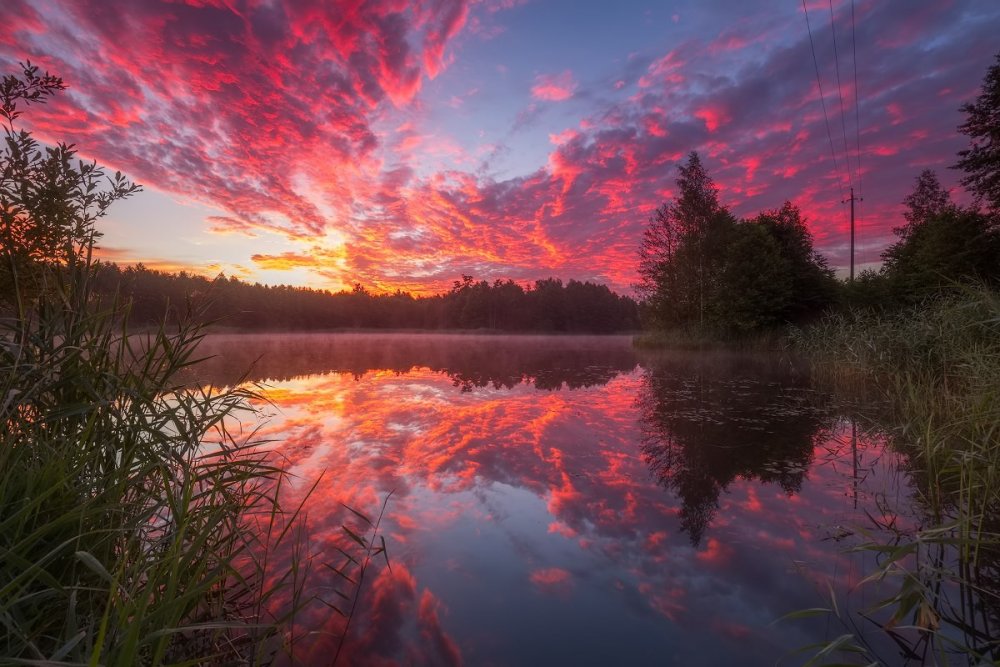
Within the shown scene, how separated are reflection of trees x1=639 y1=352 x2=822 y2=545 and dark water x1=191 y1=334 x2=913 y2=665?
0.14 ft

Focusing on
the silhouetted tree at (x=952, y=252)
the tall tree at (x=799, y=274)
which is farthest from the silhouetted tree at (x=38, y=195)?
the tall tree at (x=799, y=274)

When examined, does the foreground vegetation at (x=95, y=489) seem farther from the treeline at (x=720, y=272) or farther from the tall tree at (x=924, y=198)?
the tall tree at (x=924, y=198)

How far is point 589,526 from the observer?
13.2ft

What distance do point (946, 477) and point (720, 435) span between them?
2620mm

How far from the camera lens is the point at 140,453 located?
251cm

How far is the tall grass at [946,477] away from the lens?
7.77 ft

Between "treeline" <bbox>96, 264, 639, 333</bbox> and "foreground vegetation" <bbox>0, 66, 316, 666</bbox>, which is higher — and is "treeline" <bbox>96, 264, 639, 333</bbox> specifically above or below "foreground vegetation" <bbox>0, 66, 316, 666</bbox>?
above

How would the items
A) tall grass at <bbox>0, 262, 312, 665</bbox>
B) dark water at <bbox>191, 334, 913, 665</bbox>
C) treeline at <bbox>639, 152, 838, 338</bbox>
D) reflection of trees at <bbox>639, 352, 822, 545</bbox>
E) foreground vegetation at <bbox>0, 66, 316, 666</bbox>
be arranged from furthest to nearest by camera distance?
treeline at <bbox>639, 152, 838, 338</bbox> < reflection of trees at <bbox>639, 352, 822, 545</bbox> < dark water at <bbox>191, 334, 913, 665</bbox> < tall grass at <bbox>0, 262, 312, 665</bbox> < foreground vegetation at <bbox>0, 66, 316, 666</bbox>

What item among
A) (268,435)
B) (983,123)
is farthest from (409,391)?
(983,123)

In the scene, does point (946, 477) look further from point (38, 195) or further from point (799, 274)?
point (799, 274)

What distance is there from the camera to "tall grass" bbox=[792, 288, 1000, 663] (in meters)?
2.37

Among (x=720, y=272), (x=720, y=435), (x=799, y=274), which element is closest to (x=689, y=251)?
(x=720, y=272)

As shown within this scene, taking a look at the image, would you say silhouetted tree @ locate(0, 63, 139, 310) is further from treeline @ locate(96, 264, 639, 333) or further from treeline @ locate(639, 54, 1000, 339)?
treeline @ locate(96, 264, 639, 333)

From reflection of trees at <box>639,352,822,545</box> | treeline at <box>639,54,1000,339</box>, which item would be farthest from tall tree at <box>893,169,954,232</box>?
reflection of trees at <box>639,352,822,545</box>
